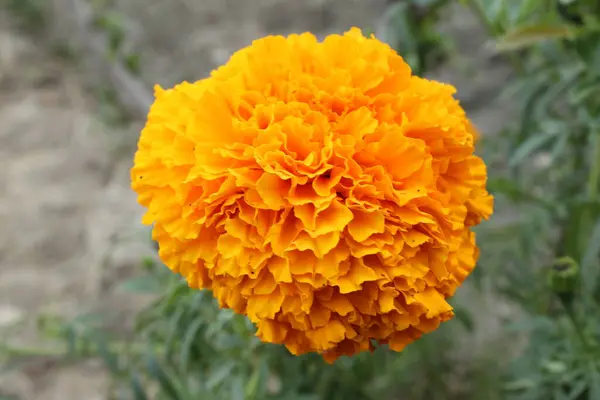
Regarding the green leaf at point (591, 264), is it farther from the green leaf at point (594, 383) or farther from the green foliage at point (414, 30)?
the green foliage at point (414, 30)

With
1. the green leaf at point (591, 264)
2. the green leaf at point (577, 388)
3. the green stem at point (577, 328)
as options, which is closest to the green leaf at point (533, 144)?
the green leaf at point (591, 264)

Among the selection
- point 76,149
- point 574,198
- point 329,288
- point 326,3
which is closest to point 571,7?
point 574,198

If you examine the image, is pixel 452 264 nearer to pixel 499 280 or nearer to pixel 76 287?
pixel 499 280

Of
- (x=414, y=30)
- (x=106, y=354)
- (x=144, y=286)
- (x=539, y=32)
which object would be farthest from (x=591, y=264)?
(x=106, y=354)

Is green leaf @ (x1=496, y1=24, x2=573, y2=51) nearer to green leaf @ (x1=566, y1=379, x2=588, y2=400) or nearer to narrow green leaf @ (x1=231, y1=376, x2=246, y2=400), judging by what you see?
green leaf @ (x1=566, y1=379, x2=588, y2=400)

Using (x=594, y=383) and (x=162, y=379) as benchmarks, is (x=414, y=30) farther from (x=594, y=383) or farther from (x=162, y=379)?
(x=162, y=379)

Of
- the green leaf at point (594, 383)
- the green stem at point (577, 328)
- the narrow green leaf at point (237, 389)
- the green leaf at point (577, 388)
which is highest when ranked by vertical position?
the narrow green leaf at point (237, 389)

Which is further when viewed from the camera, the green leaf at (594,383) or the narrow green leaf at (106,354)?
the narrow green leaf at (106,354)
